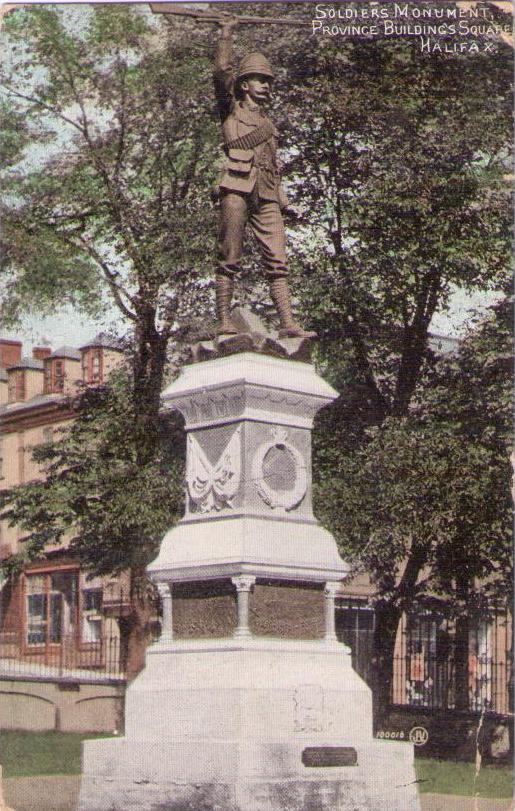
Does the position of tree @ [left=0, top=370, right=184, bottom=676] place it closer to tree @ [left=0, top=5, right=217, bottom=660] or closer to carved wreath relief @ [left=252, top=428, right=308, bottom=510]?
tree @ [left=0, top=5, right=217, bottom=660]

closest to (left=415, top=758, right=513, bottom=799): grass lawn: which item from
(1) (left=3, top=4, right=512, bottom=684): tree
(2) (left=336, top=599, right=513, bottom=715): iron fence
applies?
(2) (left=336, top=599, right=513, bottom=715): iron fence

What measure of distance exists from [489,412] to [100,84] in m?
8.02

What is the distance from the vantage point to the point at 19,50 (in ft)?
71.3

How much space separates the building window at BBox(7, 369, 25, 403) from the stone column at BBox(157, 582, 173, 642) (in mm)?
22075

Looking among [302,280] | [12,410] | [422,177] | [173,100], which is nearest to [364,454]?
[302,280]

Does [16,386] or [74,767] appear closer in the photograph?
[74,767]

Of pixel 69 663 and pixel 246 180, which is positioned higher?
pixel 246 180

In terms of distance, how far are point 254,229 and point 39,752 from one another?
10.3 m

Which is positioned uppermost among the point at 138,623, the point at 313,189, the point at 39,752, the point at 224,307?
the point at 313,189

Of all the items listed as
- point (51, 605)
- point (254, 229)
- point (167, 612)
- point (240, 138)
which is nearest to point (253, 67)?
point (240, 138)

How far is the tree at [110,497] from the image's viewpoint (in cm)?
1880

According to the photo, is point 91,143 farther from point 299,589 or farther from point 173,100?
point 299,589

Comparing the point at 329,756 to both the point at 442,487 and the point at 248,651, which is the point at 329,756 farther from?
the point at 442,487

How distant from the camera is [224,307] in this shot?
12125mm
